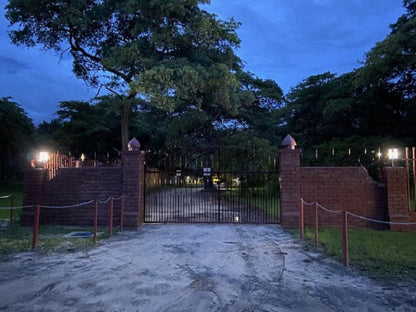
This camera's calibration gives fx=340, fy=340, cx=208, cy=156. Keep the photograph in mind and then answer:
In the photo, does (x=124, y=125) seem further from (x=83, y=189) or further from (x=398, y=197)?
(x=398, y=197)

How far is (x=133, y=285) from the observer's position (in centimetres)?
493

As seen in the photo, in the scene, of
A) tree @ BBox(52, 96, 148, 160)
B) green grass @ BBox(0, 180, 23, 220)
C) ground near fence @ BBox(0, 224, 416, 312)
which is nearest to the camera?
ground near fence @ BBox(0, 224, 416, 312)

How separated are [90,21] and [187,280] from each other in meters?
13.2

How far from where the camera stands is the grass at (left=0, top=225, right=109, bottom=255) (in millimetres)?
7285

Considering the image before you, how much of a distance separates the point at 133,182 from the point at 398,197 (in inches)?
306

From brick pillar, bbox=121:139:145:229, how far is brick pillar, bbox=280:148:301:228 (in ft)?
14.3

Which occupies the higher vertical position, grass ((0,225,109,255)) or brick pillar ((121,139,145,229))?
brick pillar ((121,139,145,229))

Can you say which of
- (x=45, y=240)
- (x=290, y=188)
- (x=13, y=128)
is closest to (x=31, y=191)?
(x=45, y=240)

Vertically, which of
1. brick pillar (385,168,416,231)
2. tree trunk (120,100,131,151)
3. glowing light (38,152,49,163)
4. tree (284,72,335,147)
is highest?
tree (284,72,335,147)

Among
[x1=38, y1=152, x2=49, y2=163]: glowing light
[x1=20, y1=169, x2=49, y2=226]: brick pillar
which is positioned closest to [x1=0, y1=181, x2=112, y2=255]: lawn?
[x1=20, y1=169, x2=49, y2=226]: brick pillar

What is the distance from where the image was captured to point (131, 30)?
14.7 meters

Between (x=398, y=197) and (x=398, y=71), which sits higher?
(x=398, y=71)

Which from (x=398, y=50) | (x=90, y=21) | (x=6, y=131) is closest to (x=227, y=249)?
(x=90, y=21)

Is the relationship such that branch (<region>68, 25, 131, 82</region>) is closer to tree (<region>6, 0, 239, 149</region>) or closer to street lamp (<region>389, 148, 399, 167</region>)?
tree (<region>6, 0, 239, 149</region>)
